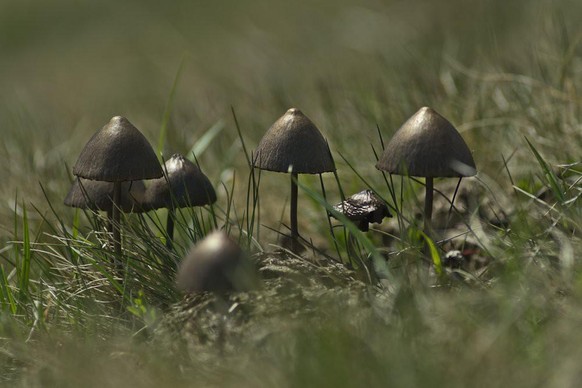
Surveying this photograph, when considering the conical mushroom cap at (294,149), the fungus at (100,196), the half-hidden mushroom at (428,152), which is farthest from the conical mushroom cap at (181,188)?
the half-hidden mushroom at (428,152)

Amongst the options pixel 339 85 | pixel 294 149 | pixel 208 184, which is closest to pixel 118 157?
pixel 208 184

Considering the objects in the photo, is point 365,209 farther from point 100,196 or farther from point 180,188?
point 100,196

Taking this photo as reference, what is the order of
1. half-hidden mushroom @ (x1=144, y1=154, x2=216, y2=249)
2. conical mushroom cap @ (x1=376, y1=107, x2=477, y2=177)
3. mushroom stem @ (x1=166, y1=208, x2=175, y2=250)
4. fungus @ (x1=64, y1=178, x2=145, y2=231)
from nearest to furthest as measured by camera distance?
conical mushroom cap @ (x1=376, y1=107, x2=477, y2=177), mushroom stem @ (x1=166, y1=208, x2=175, y2=250), half-hidden mushroom @ (x1=144, y1=154, x2=216, y2=249), fungus @ (x1=64, y1=178, x2=145, y2=231)

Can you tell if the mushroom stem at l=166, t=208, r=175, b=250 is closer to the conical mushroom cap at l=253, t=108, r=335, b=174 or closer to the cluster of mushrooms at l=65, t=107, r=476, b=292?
the cluster of mushrooms at l=65, t=107, r=476, b=292

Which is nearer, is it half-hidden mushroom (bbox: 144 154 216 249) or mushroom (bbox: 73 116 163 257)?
mushroom (bbox: 73 116 163 257)

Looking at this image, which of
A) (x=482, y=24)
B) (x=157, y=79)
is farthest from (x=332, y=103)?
(x=157, y=79)

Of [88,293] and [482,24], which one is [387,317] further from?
[482,24]

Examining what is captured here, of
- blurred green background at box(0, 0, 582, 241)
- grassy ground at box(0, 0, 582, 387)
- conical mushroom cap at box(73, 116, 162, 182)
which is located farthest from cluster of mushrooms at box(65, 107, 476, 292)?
blurred green background at box(0, 0, 582, 241)
